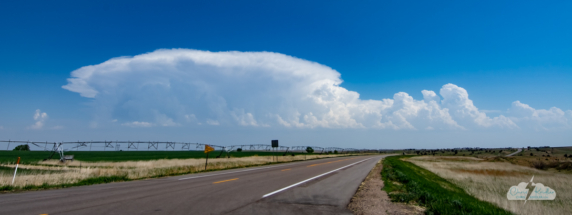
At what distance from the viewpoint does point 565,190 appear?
68.4 feet

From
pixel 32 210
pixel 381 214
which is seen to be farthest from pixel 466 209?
pixel 32 210

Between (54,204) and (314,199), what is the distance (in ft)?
26.4

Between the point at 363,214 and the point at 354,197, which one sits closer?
the point at 363,214

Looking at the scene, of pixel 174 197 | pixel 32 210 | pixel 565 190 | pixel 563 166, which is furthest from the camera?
pixel 563 166

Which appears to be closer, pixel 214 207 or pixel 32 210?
pixel 32 210

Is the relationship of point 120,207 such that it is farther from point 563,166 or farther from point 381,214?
point 563,166

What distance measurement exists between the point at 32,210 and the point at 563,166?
57506 mm

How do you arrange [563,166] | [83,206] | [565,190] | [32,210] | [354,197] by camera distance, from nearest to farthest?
[32,210] < [83,206] < [354,197] < [565,190] < [563,166]

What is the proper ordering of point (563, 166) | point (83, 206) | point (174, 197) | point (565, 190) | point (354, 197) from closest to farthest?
1. point (83, 206)
2. point (174, 197)
3. point (354, 197)
4. point (565, 190)
5. point (563, 166)

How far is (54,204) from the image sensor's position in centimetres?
809

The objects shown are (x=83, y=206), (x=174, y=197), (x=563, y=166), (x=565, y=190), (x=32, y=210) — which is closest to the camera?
(x=32, y=210)

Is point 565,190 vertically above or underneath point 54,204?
underneath

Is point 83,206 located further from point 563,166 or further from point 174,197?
point 563,166

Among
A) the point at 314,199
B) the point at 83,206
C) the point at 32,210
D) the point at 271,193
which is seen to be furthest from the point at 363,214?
the point at 32,210
